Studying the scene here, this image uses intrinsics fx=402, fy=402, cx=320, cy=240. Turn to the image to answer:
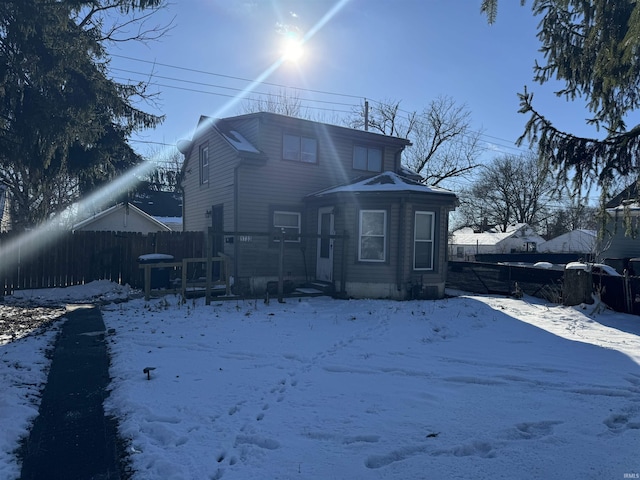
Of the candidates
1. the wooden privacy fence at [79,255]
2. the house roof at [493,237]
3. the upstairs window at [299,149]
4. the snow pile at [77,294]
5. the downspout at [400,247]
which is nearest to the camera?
the snow pile at [77,294]

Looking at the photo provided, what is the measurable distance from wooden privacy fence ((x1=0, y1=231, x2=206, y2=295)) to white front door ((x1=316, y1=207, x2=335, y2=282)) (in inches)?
183

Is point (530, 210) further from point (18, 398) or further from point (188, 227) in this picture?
point (18, 398)

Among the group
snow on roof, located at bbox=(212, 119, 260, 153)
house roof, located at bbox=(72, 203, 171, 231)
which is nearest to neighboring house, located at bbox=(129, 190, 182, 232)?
house roof, located at bbox=(72, 203, 171, 231)

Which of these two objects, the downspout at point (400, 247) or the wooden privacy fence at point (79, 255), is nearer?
the downspout at point (400, 247)

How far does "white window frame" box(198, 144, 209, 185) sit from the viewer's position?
47.9 ft

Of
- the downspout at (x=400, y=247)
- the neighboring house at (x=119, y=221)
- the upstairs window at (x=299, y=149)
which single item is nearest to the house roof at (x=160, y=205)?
the neighboring house at (x=119, y=221)

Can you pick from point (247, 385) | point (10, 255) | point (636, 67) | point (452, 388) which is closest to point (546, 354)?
point (452, 388)

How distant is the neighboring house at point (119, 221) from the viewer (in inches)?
1086

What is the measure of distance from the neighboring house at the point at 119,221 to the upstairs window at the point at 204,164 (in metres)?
14.7

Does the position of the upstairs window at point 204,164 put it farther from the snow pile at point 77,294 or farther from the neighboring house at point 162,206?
the neighboring house at point 162,206

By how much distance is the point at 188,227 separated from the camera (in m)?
17.0

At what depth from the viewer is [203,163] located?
15.0 m

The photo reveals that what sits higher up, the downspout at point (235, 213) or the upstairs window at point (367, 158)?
the upstairs window at point (367, 158)

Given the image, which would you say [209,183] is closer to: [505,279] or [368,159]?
[368,159]
